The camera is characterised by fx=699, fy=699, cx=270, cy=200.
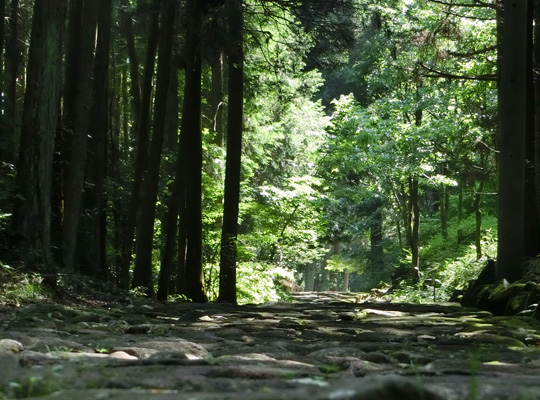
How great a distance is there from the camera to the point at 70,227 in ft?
39.4

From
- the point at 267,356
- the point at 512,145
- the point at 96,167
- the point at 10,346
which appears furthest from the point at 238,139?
the point at 10,346

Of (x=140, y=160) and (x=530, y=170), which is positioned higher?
(x=140, y=160)

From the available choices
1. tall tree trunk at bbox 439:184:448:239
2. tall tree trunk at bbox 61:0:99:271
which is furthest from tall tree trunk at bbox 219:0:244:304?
tall tree trunk at bbox 439:184:448:239

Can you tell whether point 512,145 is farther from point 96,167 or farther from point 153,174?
point 96,167

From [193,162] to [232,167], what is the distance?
0.95m

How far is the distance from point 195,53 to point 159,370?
12.8m

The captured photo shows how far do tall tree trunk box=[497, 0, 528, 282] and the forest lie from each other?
2 cm

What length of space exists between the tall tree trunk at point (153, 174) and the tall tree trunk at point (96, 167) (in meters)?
0.86

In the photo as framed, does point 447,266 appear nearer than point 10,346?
No

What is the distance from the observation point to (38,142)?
9781 millimetres

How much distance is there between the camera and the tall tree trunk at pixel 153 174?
50.3ft

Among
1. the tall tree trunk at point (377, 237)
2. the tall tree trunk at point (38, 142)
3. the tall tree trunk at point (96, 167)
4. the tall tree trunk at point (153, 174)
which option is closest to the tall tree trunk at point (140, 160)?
the tall tree trunk at point (153, 174)

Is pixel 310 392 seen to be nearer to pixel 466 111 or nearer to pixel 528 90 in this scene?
pixel 528 90

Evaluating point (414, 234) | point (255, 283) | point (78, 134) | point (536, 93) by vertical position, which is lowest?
point (255, 283)
